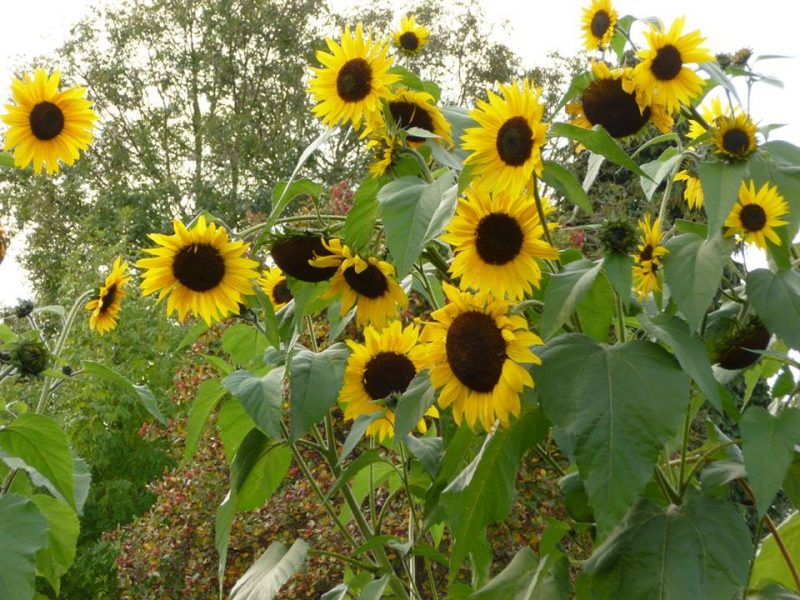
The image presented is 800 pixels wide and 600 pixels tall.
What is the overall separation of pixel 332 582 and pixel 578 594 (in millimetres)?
2605

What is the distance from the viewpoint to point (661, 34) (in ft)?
4.54

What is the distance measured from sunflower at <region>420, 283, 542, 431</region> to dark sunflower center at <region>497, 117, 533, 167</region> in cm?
13

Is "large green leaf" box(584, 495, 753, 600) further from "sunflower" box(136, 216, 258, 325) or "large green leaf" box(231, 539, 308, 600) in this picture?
"sunflower" box(136, 216, 258, 325)

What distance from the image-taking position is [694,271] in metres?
0.98

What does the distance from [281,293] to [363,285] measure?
0.28 metres

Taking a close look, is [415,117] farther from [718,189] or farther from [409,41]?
[409,41]

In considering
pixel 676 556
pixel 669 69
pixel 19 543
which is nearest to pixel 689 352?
pixel 676 556

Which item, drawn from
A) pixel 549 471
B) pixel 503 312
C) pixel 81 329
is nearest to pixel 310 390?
pixel 503 312

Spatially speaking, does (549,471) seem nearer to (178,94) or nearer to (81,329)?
(81,329)

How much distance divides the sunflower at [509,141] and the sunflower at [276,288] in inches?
17.6

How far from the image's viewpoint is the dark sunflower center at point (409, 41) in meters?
1.63

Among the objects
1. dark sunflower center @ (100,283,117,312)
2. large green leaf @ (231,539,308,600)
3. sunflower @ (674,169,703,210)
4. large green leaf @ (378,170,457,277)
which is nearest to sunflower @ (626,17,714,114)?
sunflower @ (674,169,703,210)

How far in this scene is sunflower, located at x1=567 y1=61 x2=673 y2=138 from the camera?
124cm

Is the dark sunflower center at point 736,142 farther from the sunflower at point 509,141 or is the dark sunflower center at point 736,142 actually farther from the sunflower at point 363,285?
the sunflower at point 363,285
